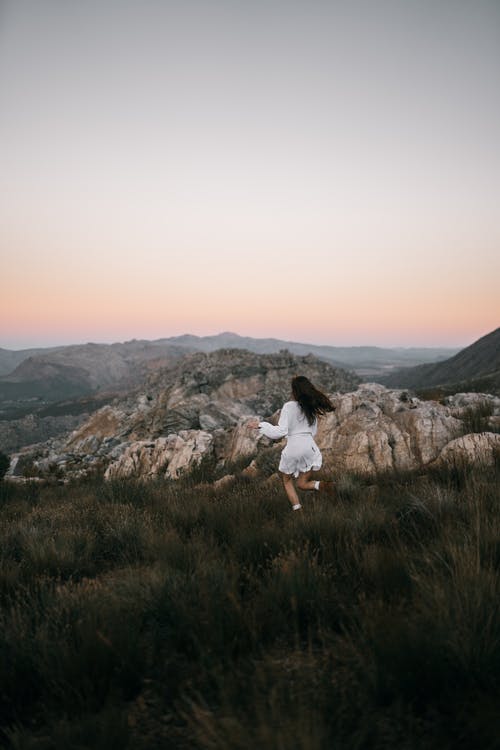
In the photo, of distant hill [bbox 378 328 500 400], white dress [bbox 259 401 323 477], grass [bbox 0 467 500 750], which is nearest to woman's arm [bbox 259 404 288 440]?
white dress [bbox 259 401 323 477]

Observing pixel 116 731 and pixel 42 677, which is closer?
pixel 116 731

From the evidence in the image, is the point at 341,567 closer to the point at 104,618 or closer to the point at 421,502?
the point at 421,502

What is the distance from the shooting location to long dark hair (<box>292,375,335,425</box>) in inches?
237

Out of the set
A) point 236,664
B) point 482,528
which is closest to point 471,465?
point 482,528

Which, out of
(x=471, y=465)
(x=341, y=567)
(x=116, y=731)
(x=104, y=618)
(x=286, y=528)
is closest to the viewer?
(x=116, y=731)

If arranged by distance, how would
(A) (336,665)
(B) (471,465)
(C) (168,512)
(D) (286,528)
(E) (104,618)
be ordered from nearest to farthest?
(A) (336,665), (E) (104,618), (D) (286,528), (C) (168,512), (B) (471,465)

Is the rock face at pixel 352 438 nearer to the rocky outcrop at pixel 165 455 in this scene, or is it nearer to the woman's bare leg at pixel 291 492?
the rocky outcrop at pixel 165 455

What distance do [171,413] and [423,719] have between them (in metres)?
25.1

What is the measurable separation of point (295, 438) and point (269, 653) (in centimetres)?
386

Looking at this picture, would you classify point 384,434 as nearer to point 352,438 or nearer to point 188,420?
point 352,438

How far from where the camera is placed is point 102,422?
41812 millimetres

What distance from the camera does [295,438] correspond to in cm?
616

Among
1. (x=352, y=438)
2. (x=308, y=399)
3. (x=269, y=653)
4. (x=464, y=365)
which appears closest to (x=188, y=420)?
(x=352, y=438)

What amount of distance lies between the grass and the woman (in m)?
2.13
